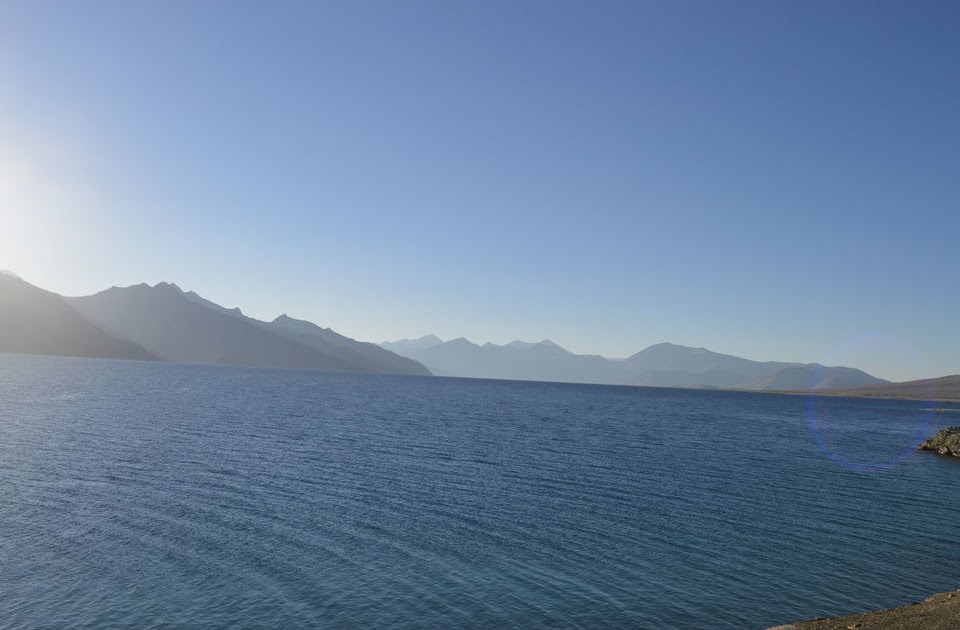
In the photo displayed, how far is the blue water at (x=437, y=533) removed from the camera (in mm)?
26484

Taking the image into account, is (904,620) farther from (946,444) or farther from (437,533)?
(946,444)

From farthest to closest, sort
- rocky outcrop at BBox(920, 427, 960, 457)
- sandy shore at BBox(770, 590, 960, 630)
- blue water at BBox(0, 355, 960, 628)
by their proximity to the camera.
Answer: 1. rocky outcrop at BBox(920, 427, 960, 457)
2. blue water at BBox(0, 355, 960, 628)
3. sandy shore at BBox(770, 590, 960, 630)

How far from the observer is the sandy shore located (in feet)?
72.4

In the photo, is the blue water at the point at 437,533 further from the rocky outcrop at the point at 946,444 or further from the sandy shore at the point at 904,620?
the rocky outcrop at the point at 946,444

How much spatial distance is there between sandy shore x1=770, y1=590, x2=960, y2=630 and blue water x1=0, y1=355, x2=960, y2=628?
277 cm

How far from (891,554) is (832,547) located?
344cm

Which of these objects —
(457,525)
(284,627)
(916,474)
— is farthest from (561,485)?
(916,474)

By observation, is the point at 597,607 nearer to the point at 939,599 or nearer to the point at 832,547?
the point at 939,599

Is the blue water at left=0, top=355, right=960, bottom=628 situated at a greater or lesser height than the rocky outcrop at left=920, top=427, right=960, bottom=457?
lesser

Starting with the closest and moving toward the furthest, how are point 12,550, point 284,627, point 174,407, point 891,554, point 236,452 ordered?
point 284,627 < point 12,550 < point 891,554 < point 236,452 < point 174,407

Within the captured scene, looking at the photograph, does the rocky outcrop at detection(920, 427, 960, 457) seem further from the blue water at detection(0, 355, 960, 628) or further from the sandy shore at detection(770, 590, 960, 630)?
the sandy shore at detection(770, 590, 960, 630)

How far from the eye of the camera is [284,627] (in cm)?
2391

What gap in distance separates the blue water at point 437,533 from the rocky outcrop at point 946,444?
80.2 feet

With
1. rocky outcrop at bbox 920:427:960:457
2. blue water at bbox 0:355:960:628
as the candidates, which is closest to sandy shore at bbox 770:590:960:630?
blue water at bbox 0:355:960:628
